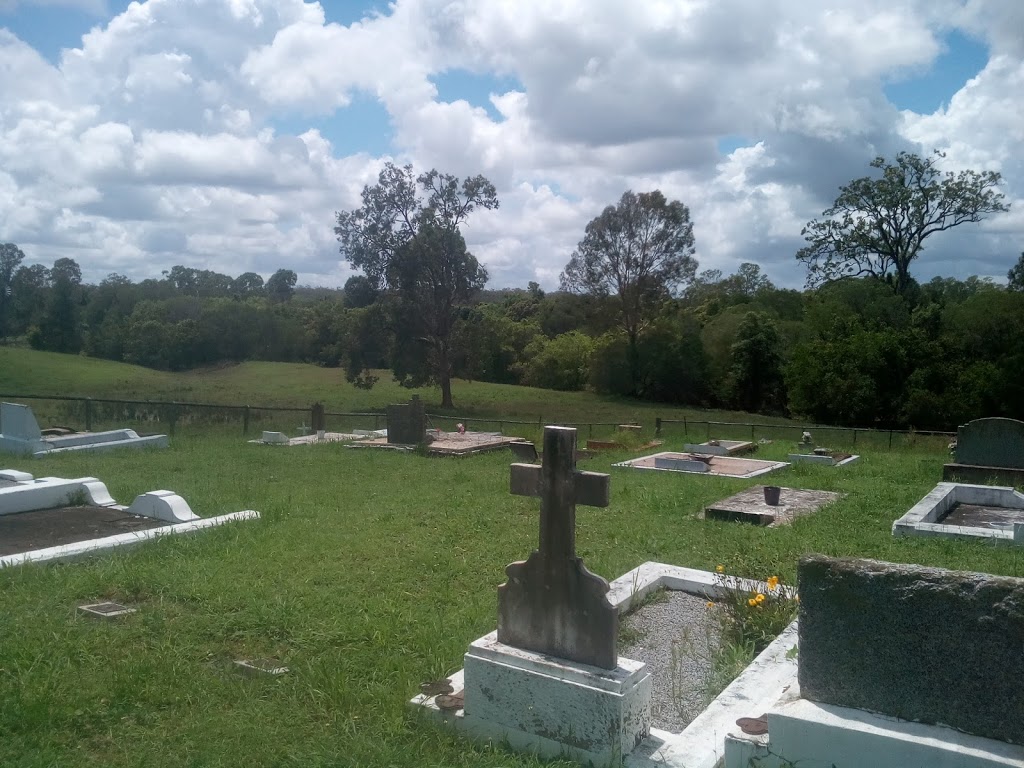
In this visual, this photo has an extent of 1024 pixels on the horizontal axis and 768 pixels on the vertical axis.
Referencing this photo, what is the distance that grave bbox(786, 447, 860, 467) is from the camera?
15.2m

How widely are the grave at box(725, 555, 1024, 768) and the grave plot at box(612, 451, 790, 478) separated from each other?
10.1 m

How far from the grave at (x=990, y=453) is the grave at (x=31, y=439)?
1375 cm

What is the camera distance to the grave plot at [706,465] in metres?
13.9

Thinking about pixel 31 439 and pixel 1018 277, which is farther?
pixel 1018 277

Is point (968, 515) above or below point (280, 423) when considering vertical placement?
below

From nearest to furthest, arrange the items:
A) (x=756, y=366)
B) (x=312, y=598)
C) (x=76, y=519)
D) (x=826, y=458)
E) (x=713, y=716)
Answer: (x=713, y=716), (x=312, y=598), (x=76, y=519), (x=826, y=458), (x=756, y=366)

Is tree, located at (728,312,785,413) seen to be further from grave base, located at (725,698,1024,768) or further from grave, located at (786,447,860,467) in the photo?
grave base, located at (725,698,1024,768)

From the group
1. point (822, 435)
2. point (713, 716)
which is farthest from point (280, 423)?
point (713, 716)

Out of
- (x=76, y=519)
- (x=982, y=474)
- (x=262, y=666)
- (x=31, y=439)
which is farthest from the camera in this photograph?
(x=31, y=439)

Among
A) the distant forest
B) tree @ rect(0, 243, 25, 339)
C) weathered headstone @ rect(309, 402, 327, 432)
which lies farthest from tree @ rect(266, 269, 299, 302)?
weathered headstone @ rect(309, 402, 327, 432)

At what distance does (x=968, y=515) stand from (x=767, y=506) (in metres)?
2.20

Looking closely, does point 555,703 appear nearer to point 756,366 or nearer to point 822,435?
point 822,435

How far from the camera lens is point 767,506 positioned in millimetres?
9742

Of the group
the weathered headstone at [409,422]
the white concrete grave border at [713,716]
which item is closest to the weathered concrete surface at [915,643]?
the white concrete grave border at [713,716]
